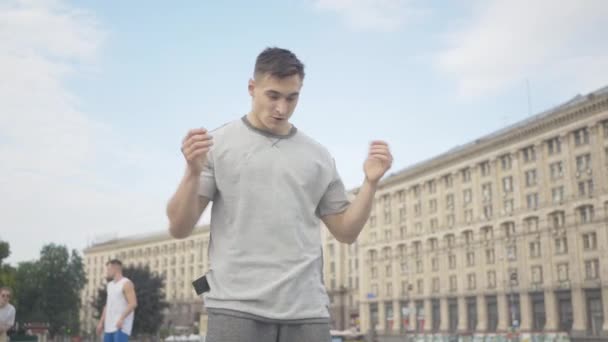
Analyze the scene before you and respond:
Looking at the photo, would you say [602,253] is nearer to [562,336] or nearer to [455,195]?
[562,336]

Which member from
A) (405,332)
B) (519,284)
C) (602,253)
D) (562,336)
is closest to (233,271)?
(562,336)

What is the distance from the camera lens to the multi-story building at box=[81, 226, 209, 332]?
117m

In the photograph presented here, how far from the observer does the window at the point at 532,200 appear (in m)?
68.8

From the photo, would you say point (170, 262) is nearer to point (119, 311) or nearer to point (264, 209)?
point (119, 311)

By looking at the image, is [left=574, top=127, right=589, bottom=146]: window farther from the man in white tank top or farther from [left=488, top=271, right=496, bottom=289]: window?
the man in white tank top

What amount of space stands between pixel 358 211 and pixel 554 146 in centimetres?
6794

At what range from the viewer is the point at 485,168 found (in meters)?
75.9

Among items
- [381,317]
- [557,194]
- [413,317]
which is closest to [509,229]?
[557,194]

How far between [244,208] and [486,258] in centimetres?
7561

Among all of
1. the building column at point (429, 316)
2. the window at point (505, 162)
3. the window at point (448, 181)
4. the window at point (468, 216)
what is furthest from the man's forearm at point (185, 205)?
the building column at point (429, 316)

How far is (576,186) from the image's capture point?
210 ft

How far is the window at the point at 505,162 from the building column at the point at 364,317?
96.0ft

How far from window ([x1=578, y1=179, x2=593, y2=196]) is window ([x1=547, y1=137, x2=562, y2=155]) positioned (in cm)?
423

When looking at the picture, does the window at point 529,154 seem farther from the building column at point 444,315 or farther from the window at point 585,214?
the building column at point 444,315
